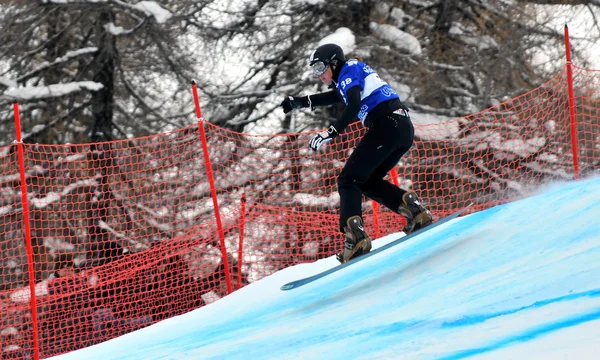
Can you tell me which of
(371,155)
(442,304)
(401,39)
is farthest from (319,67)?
(401,39)

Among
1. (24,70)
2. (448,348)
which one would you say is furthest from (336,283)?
(24,70)

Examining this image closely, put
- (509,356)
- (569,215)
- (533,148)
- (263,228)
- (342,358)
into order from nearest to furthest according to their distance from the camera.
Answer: (509,356), (342,358), (569,215), (263,228), (533,148)

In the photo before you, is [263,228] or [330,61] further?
[263,228]

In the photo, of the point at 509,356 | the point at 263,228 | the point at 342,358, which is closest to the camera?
the point at 509,356

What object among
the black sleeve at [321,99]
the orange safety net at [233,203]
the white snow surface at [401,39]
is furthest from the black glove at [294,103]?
the white snow surface at [401,39]

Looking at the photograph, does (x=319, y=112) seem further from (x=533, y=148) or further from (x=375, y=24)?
(x=533, y=148)

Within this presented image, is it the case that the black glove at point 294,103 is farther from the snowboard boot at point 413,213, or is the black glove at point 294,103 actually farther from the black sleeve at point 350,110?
the snowboard boot at point 413,213

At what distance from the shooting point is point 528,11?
41.0ft

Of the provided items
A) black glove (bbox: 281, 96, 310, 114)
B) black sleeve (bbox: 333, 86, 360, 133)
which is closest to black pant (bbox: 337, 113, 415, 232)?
black sleeve (bbox: 333, 86, 360, 133)

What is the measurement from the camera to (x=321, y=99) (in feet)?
18.1

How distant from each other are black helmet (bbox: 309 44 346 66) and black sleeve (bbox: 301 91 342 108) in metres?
0.35

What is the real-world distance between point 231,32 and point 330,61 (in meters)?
7.96

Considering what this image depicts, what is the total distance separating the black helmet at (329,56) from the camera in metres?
5.17

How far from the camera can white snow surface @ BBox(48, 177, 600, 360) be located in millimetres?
3410
